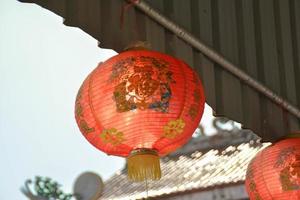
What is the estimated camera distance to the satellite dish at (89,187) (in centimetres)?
917

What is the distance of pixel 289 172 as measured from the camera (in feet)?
13.7

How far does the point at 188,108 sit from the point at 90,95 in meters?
0.35

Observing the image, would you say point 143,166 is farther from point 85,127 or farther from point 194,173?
point 194,173

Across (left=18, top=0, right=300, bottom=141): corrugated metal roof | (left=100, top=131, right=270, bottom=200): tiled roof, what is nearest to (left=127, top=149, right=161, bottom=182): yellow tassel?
(left=18, top=0, right=300, bottom=141): corrugated metal roof

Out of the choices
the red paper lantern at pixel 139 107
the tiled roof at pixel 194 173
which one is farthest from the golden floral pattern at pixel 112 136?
the tiled roof at pixel 194 173

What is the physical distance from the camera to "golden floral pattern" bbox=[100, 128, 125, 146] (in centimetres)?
324

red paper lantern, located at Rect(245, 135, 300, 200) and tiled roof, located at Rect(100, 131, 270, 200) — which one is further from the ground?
red paper lantern, located at Rect(245, 135, 300, 200)

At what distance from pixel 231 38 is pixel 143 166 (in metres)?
1.19

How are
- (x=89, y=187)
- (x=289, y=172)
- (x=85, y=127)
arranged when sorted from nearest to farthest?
1. (x=85, y=127)
2. (x=289, y=172)
3. (x=89, y=187)

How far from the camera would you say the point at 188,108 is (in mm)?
3303

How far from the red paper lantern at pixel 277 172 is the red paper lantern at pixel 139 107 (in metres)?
0.98

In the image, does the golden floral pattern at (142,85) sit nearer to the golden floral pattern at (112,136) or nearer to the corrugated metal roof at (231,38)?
the golden floral pattern at (112,136)

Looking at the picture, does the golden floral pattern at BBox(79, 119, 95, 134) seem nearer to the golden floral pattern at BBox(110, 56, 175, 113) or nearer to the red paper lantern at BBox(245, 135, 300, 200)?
the golden floral pattern at BBox(110, 56, 175, 113)

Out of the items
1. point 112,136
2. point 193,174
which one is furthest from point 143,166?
point 193,174
